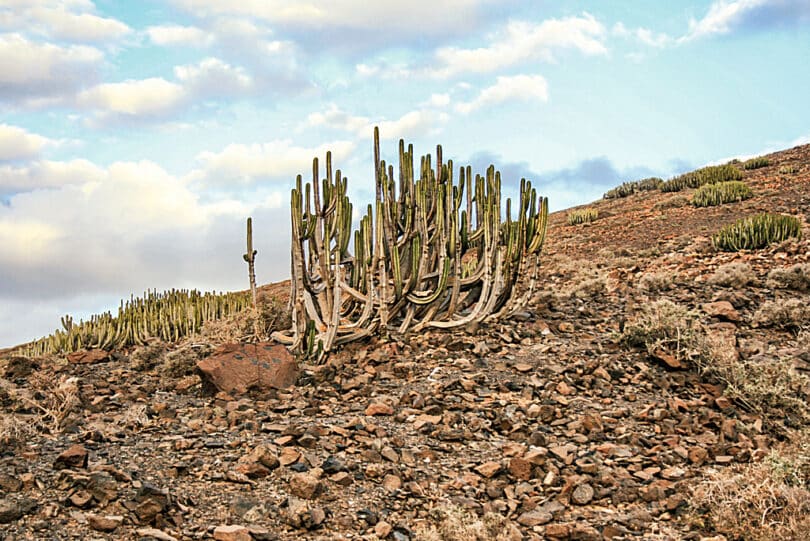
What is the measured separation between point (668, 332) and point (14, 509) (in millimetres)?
6287

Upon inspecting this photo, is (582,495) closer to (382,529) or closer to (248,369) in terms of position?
(382,529)

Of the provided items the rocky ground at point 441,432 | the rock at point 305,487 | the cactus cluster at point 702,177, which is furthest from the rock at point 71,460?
the cactus cluster at point 702,177

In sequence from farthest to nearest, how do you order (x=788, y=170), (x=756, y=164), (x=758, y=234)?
(x=756, y=164), (x=788, y=170), (x=758, y=234)

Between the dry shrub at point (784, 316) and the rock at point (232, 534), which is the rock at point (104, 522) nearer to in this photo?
the rock at point (232, 534)

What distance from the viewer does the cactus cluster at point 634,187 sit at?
2630 cm

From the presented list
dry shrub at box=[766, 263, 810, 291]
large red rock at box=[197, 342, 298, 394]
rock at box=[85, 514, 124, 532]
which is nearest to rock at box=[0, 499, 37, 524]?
rock at box=[85, 514, 124, 532]

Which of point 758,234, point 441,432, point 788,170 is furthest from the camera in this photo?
point 788,170

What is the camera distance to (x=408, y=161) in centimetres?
929

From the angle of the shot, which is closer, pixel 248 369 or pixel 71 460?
pixel 71 460

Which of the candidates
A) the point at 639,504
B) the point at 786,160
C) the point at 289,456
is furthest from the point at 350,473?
the point at 786,160

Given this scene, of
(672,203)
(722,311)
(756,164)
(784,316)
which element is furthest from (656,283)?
(756,164)

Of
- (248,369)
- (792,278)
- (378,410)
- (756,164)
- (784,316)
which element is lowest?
(378,410)

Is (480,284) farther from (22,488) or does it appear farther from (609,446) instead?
(22,488)

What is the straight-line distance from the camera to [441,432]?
20.3 ft
